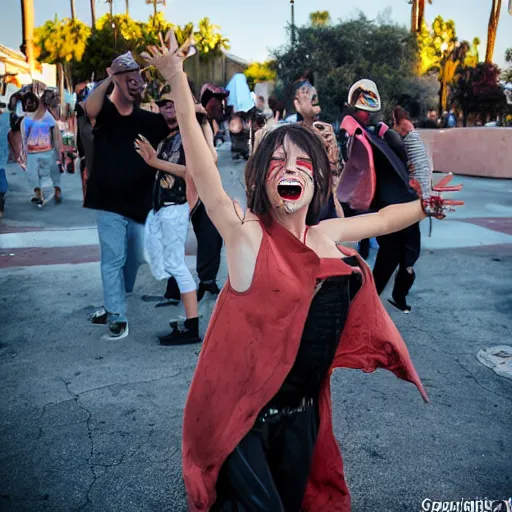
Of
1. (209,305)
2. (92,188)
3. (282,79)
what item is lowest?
(209,305)

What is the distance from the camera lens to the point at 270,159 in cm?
178

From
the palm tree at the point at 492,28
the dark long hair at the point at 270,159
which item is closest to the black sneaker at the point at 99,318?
the dark long hair at the point at 270,159

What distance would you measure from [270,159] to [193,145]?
229mm

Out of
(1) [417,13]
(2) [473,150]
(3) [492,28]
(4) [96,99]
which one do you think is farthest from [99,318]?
(1) [417,13]

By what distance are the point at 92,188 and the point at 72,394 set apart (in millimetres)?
1474

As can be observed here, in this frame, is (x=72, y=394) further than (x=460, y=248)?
No

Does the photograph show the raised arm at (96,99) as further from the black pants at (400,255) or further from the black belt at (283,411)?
the black belt at (283,411)

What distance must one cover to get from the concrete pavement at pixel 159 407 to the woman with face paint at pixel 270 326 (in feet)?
2.98

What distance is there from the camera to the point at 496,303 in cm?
545

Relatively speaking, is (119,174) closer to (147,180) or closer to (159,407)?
(147,180)

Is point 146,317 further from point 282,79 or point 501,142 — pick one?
point 282,79

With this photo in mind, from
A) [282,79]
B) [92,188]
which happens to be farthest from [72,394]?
[282,79]

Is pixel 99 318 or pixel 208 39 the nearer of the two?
pixel 99 318

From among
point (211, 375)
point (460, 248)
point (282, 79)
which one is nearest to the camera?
point (211, 375)
